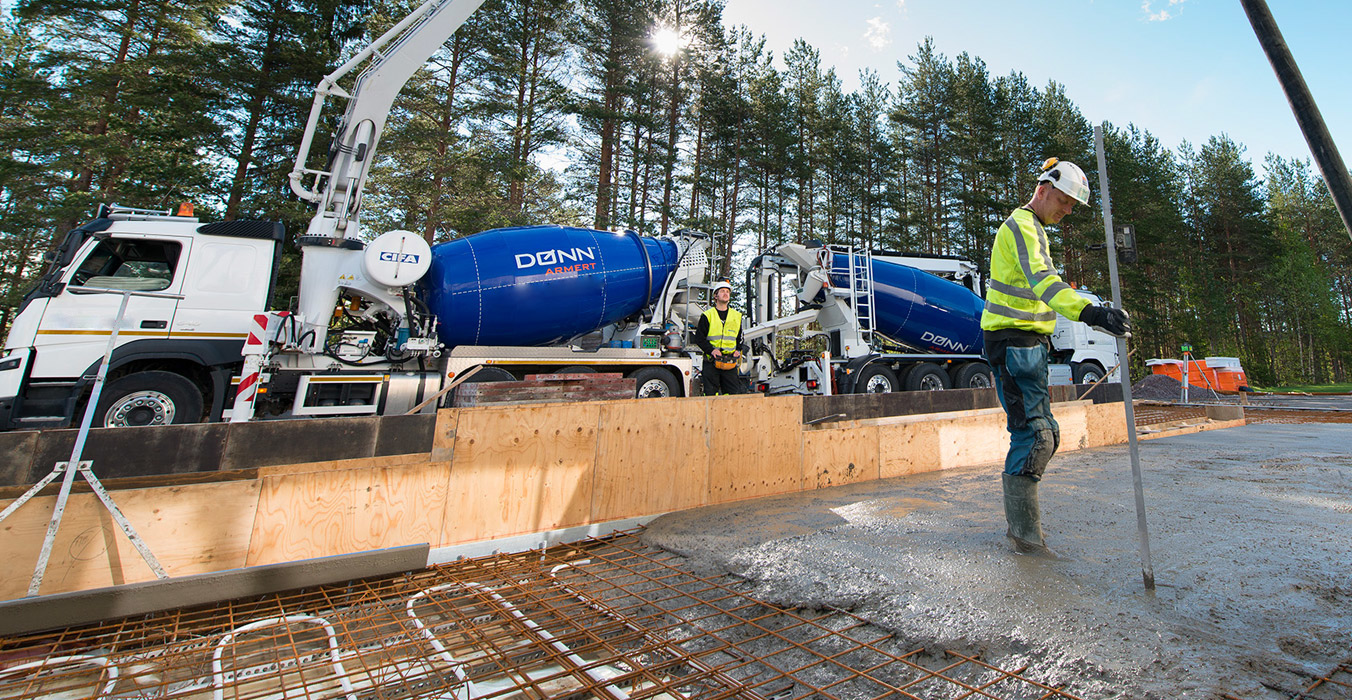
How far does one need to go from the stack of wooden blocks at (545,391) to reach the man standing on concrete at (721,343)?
8.04 feet

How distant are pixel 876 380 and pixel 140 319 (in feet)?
31.5

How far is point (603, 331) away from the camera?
790cm

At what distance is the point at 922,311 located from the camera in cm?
989

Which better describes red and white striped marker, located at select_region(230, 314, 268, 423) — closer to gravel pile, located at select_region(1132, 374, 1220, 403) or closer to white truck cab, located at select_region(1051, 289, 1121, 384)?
white truck cab, located at select_region(1051, 289, 1121, 384)

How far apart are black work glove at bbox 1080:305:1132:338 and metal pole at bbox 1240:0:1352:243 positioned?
4.14 ft

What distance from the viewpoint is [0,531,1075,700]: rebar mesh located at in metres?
1.80

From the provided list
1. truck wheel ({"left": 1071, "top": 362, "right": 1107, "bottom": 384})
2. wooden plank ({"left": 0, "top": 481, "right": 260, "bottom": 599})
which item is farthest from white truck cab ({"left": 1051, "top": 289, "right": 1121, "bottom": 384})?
wooden plank ({"left": 0, "top": 481, "right": 260, "bottom": 599})

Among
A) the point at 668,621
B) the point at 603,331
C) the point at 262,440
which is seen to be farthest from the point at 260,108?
the point at 668,621

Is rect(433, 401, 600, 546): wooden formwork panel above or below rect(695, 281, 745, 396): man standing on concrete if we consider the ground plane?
below

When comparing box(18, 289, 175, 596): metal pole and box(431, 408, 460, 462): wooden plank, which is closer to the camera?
box(18, 289, 175, 596): metal pole

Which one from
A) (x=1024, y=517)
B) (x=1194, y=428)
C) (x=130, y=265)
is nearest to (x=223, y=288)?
(x=130, y=265)

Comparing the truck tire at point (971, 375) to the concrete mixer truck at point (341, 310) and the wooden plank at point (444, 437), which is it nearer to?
the concrete mixer truck at point (341, 310)

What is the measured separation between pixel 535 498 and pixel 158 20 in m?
19.3

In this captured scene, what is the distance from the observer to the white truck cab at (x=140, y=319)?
528 centimetres
